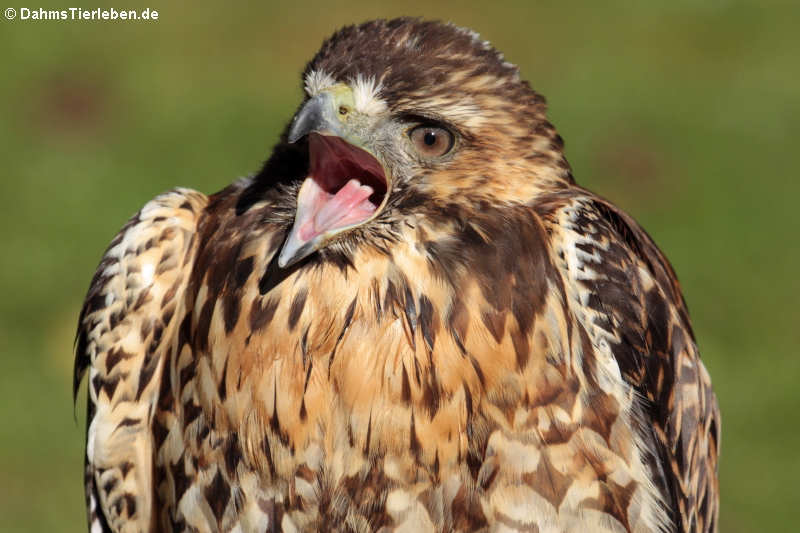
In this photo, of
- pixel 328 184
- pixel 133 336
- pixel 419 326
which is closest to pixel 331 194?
pixel 328 184

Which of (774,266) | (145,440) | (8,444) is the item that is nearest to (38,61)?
(8,444)

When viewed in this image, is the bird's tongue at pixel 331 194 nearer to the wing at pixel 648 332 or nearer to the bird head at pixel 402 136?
the bird head at pixel 402 136

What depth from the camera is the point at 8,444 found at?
7.75m

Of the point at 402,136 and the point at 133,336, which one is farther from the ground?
the point at 402,136

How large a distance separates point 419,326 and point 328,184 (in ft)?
1.72

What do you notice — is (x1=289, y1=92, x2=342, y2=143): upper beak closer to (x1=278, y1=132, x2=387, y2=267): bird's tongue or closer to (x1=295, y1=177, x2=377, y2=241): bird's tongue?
(x1=278, y1=132, x2=387, y2=267): bird's tongue

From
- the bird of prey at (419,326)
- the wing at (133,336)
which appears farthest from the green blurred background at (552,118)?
the bird of prey at (419,326)

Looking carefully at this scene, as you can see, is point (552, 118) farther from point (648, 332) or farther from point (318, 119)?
point (318, 119)

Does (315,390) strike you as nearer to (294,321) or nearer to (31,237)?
(294,321)

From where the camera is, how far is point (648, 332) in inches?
155

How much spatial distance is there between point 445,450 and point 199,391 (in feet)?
2.76

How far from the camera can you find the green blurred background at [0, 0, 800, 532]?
25.9ft

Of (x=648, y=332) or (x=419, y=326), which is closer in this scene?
(x=419, y=326)

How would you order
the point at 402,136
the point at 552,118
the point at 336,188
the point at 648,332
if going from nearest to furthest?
1. the point at 402,136
2. the point at 336,188
3. the point at 648,332
4. the point at 552,118
